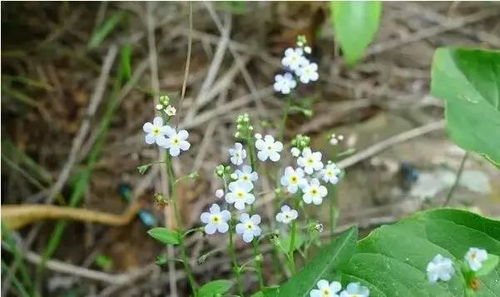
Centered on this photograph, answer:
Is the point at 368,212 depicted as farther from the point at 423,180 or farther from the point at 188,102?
the point at 188,102

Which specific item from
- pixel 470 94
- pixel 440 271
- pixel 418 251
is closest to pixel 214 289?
pixel 418 251

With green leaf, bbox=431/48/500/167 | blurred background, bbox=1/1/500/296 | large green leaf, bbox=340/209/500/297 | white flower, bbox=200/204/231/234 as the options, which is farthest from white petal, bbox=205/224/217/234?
blurred background, bbox=1/1/500/296

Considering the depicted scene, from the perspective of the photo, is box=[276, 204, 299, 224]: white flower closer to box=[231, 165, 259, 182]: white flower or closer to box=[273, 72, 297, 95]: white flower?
box=[231, 165, 259, 182]: white flower

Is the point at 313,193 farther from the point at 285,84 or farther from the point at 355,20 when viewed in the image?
the point at 355,20

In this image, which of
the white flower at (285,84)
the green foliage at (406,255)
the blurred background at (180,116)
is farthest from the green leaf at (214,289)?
the blurred background at (180,116)

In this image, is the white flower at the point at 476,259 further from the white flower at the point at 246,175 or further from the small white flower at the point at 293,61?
the small white flower at the point at 293,61

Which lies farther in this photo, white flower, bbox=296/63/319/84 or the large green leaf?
white flower, bbox=296/63/319/84

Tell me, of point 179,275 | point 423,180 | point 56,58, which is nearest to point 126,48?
point 56,58

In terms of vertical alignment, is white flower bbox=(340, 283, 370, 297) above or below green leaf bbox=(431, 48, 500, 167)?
below
